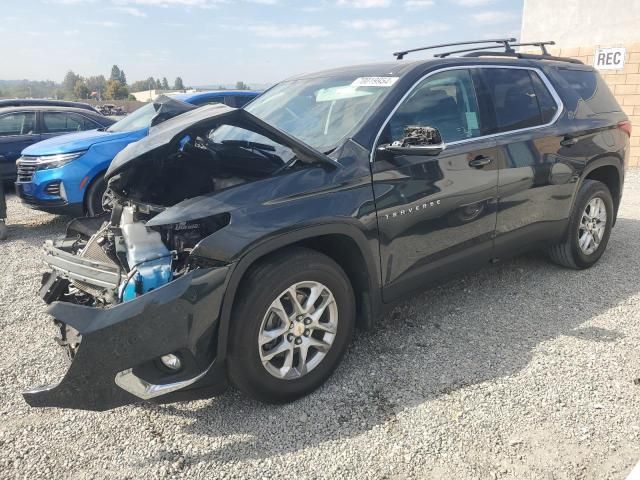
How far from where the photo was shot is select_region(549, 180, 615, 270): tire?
14.7 feet

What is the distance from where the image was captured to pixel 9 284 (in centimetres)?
466

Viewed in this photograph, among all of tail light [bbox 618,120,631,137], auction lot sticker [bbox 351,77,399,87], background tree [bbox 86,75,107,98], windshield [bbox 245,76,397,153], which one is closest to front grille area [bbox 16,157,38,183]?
windshield [bbox 245,76,397,153]

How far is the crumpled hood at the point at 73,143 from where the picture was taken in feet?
20.8

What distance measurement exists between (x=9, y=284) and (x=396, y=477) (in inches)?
158

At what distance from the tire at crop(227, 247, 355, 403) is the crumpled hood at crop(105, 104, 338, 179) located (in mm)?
551

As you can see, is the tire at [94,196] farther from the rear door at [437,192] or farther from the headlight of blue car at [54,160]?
the rear door at [437,192]

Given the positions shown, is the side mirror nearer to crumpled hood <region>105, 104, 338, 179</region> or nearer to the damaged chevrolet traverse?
the damaged chevrolet traverse

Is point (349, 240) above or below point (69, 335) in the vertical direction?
above

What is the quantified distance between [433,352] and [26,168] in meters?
5.72

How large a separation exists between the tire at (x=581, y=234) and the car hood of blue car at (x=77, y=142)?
519 centimetres

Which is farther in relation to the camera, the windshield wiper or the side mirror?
the windshield wiper

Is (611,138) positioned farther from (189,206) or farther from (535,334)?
(189,206)

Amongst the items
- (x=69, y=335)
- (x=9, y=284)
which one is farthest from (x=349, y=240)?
(x=9, y=284)

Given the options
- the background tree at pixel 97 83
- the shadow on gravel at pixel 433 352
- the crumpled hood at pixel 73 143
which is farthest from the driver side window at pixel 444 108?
the background tree at pixel 97 83
